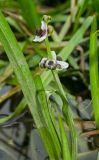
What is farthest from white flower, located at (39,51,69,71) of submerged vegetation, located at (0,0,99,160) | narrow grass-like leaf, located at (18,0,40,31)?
narrow grass-like leaf, located at (18,0,40,31)

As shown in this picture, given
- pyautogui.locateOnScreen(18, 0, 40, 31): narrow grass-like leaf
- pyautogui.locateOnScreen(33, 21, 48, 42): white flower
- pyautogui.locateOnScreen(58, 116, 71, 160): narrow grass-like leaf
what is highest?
pyautogui.locateOnScreen(18, 0, 40, 31): narrow grass-like leaf

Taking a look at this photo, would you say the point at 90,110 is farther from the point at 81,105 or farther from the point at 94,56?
the point at 94,56

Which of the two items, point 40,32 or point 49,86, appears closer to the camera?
point 40,32

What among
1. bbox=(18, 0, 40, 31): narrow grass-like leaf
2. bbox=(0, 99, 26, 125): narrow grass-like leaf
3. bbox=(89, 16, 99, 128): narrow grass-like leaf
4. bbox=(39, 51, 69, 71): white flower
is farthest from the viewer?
bbox=(18, 0, 40, 31): narrow grass-like leaf

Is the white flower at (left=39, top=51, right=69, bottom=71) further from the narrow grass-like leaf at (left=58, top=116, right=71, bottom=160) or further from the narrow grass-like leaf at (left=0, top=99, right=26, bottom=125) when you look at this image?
the narrow grass-like leaf at (left=0, top=99, right=26, bottom=125)

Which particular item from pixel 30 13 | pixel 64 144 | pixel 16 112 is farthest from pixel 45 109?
pixel 30 13

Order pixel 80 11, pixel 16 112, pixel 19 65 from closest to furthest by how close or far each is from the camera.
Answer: pixel 19 65 → pixel 16 112 → pixel 80 11

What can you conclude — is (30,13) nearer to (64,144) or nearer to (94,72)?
(94,72)

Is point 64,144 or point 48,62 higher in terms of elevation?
point 48,62
